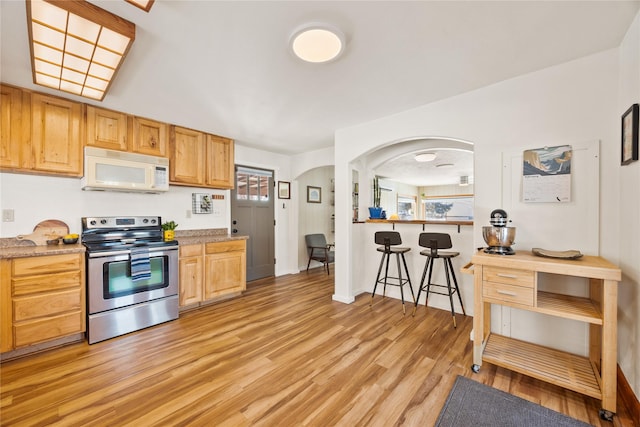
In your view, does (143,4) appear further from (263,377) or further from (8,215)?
(8,215)

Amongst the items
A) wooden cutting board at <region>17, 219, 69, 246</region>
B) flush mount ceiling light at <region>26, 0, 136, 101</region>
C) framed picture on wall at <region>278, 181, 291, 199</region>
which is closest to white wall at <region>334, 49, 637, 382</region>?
framed picture on wall at <region>278, 181, 291, 199</region>

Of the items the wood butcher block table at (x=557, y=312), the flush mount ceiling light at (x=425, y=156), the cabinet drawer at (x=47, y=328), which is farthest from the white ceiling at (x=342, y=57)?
the flush mount ceiling light at (x=425, y=156)

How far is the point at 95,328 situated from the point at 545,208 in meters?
4.24

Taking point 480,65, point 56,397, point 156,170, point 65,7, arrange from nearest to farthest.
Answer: point 65,7, point 56,397, point 480,65, point 156,170

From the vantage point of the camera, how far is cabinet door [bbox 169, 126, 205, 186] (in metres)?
3.43

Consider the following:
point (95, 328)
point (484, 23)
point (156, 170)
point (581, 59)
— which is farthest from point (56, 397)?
point (581, 59)

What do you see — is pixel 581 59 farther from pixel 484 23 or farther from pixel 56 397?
pixel 56 397

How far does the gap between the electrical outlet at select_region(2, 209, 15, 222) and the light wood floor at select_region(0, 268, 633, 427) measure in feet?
4.44

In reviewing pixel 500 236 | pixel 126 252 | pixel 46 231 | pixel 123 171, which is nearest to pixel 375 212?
pixel 500 236

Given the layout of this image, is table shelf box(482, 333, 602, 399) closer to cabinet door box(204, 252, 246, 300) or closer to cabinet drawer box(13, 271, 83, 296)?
cabinet door box(204, 252, 246, 300)

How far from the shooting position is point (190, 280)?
129 inches

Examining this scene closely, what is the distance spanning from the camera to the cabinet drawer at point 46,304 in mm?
2203

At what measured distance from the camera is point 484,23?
1.66 metres

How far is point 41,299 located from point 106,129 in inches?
71.1
